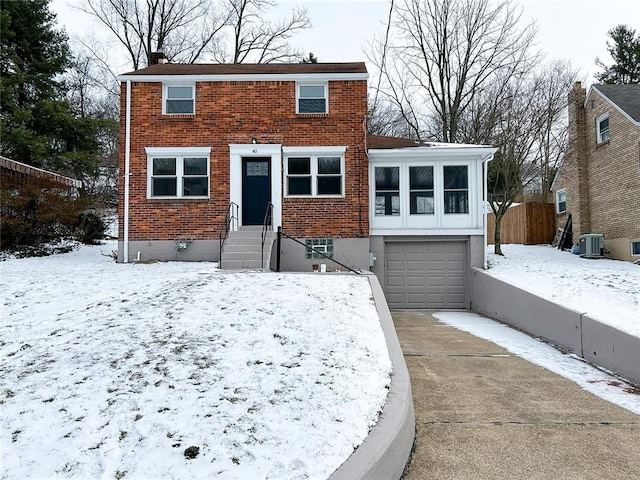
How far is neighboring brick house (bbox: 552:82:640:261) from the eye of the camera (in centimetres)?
1573

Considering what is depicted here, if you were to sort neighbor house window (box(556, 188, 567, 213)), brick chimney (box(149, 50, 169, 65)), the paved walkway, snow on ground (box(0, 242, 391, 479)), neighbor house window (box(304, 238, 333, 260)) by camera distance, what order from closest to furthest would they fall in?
1. snow on ground (box(0, 242, 391, 479))
2. the paved walkway
3. neighbor house window (box(304, 238, 333, 260))
4. brick chimney (box(149, 50, 169, 65))
5. neighbor house window (box(556, 188, 567, 213))

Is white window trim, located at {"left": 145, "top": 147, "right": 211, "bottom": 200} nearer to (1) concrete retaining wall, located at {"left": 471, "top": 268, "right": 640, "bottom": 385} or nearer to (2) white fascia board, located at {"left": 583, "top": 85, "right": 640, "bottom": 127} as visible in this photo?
(1) concrete retaining wall, located at {"left": 471, "top": 268, "right": 640, "bottom": 385}

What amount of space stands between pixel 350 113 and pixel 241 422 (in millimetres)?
11536

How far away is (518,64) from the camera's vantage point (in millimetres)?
20547

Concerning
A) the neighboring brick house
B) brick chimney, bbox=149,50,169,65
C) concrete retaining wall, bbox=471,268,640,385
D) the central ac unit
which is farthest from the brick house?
the neighboring brick house

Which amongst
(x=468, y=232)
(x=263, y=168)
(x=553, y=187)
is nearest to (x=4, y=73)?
(x=263, y=168)

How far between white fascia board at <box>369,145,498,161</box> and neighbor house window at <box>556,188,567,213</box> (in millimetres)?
8729

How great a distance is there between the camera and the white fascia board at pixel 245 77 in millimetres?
13547

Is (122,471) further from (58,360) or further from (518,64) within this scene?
(518,64)

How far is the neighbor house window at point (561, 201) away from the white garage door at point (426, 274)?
905cm

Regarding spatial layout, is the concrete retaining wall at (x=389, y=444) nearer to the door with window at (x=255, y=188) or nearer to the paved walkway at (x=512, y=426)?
the paved walkway at (x=512, y=426)

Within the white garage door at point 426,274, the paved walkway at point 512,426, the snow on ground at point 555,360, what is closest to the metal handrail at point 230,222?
the white garage door at point 426,274

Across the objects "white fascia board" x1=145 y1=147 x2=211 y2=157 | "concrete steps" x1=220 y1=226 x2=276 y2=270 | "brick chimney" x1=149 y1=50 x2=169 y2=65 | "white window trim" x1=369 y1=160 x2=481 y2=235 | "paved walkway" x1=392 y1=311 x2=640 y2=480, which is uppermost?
"brick chimney" x1=149 y1=50 x2=169 y2=65

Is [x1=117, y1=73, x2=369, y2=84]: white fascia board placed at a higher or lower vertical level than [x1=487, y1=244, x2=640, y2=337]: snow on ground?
higher
